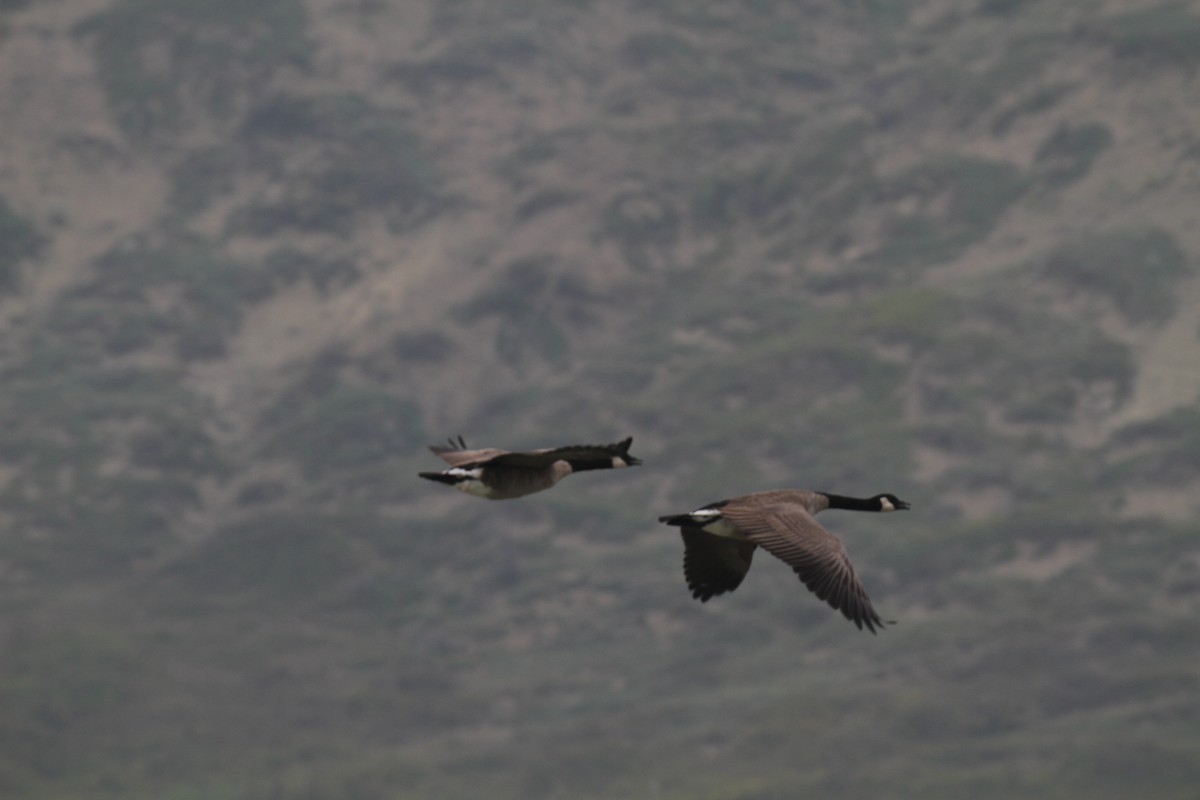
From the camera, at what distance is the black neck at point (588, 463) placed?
61.7m

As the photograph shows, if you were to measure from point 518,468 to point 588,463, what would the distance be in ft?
7.02

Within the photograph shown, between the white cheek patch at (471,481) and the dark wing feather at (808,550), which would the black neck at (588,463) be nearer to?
the white cheek patch at (471,481)

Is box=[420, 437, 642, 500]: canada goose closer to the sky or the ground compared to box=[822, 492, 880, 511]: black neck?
closer to the ground

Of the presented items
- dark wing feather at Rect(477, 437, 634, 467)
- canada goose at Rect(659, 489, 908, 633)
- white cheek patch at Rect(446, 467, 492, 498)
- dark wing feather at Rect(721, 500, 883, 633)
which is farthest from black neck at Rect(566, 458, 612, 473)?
dark wing feather at Rect(721, 500, 883, 633)

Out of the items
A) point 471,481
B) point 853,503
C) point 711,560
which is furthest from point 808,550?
point 853,503

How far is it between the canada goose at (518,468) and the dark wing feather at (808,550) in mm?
3575

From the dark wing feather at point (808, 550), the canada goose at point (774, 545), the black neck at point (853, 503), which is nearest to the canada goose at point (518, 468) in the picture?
the canada goose at point (774, 545)

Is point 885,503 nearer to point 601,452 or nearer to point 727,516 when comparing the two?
point 727,516

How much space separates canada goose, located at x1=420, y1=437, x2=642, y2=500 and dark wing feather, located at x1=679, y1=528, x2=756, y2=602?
3897mm

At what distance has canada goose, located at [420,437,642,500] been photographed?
59.2 m

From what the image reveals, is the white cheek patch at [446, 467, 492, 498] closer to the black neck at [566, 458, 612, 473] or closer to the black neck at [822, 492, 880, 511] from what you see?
the black neck at [566, 458, 612, 473]

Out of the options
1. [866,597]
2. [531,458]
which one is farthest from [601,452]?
[866,597]

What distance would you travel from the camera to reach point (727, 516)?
61.6 metres

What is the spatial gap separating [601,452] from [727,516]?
239 inches
